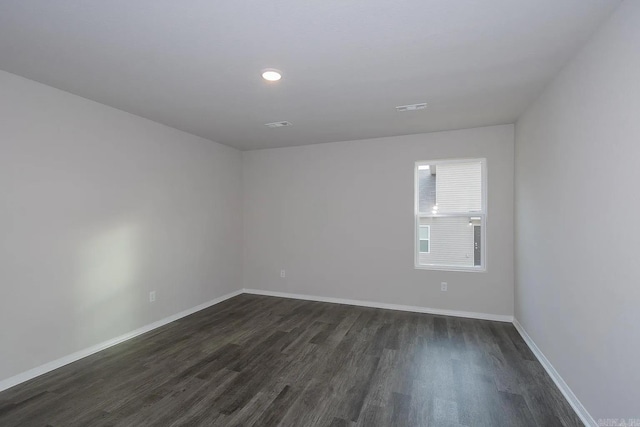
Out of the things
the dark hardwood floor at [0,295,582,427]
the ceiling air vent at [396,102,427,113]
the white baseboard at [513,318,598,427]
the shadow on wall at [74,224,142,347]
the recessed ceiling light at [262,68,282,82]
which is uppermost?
the ceiling air vent at [396,102,427,113]

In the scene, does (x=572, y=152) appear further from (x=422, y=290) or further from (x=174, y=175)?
(x=174, y=175)

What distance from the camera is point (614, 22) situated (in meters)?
1.69

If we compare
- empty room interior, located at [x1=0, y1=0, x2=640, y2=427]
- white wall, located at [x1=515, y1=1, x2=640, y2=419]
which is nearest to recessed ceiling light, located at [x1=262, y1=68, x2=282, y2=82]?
empty room interior, located at [x1=0, y1=0, x2=640, y2=427]

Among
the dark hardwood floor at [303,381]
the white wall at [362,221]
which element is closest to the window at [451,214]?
the white wall at [362,221]

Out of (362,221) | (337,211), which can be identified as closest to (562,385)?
(362,221)

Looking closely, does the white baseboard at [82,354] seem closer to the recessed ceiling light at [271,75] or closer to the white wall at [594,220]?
the recessed ceiling light at [271,75]

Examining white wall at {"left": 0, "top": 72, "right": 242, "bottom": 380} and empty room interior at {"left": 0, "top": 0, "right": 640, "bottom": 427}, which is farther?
white wall at {"left": 0, "top": 72, "right": 242, "bottom": 380}

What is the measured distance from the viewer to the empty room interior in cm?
177

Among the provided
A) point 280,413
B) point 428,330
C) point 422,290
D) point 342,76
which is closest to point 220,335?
point 280,413

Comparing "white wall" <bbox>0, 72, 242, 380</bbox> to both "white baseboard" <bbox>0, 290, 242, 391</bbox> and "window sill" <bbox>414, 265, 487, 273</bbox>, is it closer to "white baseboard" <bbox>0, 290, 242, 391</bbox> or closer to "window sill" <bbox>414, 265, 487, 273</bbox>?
"white baseboard" <bbox>0, 290, 242, 391</bbox>

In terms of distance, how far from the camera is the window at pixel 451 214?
4145 millimetres

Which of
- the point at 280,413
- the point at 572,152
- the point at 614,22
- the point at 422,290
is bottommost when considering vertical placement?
the point at 280,413

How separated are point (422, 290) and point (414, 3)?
12.0ft

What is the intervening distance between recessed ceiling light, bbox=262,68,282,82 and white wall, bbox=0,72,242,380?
6.42ft
